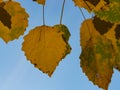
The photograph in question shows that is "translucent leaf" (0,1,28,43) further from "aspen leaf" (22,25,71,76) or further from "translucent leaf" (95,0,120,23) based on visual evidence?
"translucent leaf" (95,0,120,23)

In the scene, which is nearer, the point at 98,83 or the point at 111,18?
the point at 111,18

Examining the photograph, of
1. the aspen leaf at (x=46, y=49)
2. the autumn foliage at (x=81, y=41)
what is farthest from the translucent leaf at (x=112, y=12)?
the aspen leaf at (x=46, y=49)

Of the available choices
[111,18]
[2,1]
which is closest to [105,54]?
[111,18]

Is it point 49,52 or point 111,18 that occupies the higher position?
point 111,18

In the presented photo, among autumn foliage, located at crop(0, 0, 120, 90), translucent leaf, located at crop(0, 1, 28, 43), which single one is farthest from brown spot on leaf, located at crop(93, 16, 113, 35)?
translucent leaf, located at crop(0, 1, 28, 43)

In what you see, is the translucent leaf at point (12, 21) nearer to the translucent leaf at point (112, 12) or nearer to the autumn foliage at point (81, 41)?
the autumn foliage at point (81, 41)

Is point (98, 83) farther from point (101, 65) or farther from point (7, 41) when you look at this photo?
point (7, 41)

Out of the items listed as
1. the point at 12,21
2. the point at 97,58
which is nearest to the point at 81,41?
the point at 97,58
